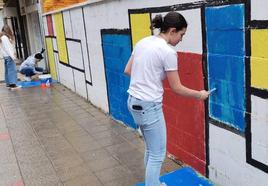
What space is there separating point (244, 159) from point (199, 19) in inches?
54.5

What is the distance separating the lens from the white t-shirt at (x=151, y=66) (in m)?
2.92

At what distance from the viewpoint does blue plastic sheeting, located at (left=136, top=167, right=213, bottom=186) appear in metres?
3.76

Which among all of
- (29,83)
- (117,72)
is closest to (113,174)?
(117,72)

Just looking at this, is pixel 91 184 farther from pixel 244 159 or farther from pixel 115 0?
pixel 115 0

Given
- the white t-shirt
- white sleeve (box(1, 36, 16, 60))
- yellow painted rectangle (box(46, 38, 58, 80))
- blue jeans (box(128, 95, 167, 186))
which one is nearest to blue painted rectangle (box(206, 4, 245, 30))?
the white t-shirt

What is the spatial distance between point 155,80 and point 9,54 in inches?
304

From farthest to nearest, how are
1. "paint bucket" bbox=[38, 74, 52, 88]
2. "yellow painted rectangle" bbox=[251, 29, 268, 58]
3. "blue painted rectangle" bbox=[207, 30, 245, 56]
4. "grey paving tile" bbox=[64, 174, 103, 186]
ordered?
"paint bucket" bbox=[38, 74, 52, 88], "grey paving tile" bbox=[64, 174, 103, 186], "blue painted rectangle" bbox=[207, 30, 245, 56], "yellow painted rectangle" bbox=[251, 29, 268, 58]

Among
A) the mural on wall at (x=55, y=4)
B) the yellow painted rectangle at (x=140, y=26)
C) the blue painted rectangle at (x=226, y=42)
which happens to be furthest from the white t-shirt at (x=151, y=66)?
the mural on wall at (x=55, y=4)

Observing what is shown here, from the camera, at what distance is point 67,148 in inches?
201

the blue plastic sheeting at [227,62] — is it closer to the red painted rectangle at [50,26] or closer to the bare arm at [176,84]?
the bare arm at [176,84]

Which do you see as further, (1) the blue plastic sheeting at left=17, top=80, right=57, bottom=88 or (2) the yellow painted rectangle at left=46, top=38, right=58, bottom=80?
(2) the yellow painted rectangle at left=46, top=38, right=58, bottom=80

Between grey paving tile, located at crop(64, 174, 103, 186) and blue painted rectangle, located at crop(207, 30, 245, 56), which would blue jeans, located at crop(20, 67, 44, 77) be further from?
blue painted rectangle, located at crop(207, 30, 245, 56)

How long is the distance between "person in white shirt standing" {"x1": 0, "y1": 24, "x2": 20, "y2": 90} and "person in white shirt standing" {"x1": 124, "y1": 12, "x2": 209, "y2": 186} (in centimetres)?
735

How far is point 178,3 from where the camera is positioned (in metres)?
3.82
